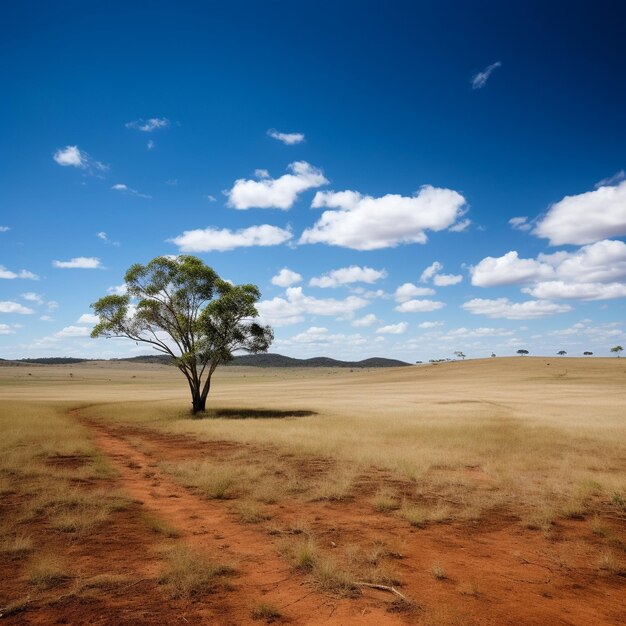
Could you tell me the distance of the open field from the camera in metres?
6.70

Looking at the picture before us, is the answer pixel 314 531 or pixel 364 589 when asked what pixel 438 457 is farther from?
pixel 364 589

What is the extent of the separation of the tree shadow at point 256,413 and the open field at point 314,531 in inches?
472

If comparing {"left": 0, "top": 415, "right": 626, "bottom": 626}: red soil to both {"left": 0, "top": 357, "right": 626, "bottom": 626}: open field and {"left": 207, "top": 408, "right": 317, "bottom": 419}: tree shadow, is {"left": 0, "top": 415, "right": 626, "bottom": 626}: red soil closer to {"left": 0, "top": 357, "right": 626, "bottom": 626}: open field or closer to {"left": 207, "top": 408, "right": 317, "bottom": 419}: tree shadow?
{"left": 0, "top": 357, "right": 626, "bottom": 626}: open field

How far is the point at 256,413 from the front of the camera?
35.9 m

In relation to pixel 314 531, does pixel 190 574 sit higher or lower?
higher

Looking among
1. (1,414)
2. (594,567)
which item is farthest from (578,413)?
(1,414)

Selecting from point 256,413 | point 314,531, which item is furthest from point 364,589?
point 256,413

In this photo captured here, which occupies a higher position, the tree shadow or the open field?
the open field

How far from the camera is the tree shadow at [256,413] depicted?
3344 centimetres

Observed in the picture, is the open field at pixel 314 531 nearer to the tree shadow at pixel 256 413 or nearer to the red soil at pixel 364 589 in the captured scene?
the red soil at pixel 364 589

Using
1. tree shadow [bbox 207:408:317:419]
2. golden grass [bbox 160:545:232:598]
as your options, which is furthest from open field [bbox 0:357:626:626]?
tree shadow [bbox 207:408:317:419]

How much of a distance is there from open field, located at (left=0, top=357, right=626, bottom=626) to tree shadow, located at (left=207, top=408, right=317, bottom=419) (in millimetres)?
11989

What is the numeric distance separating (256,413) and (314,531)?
26.8 m

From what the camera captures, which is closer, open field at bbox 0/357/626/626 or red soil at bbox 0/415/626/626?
red soil at bbox 0/415/626/626
